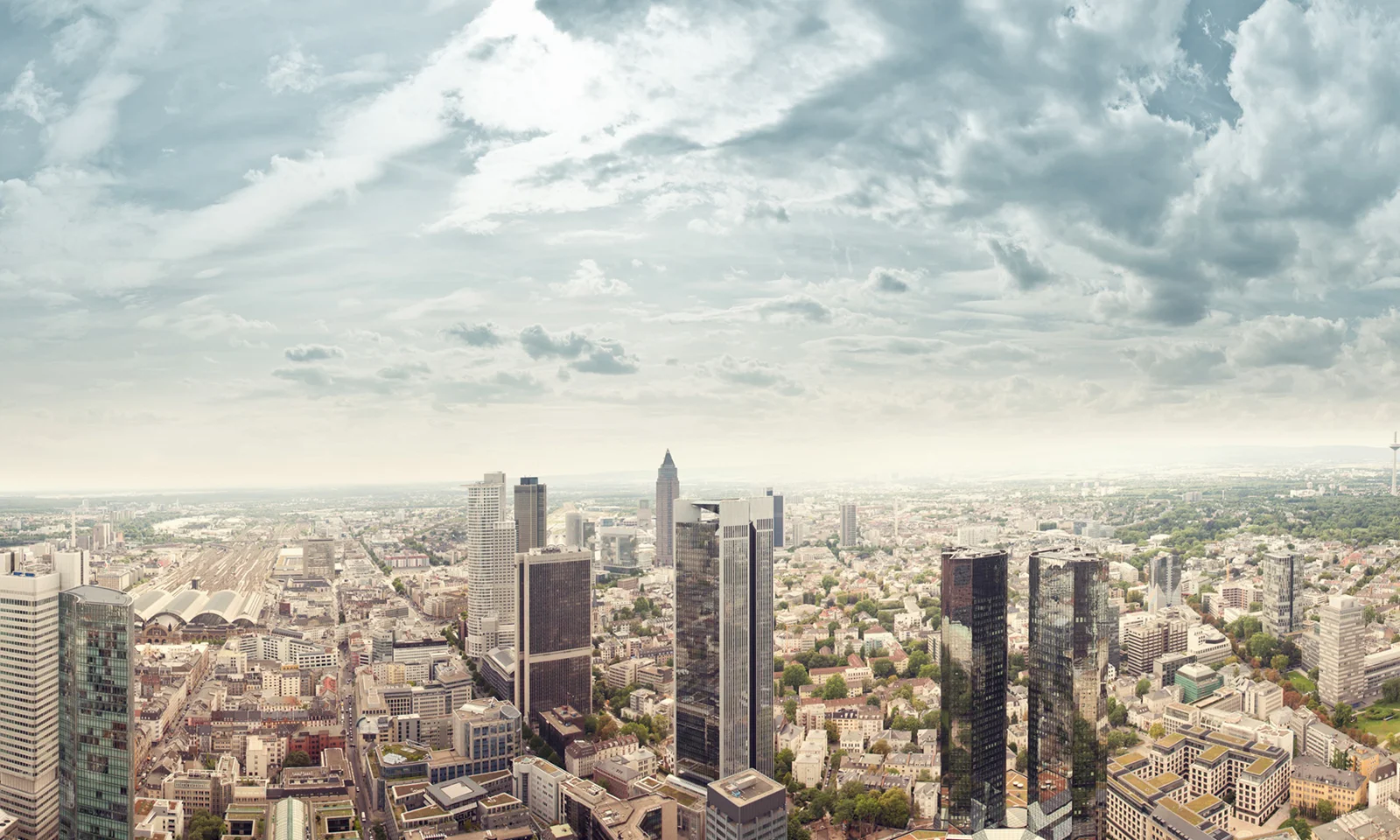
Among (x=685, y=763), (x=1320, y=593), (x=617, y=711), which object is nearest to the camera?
(x=685, y=763)

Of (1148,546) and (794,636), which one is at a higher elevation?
(1148,546)

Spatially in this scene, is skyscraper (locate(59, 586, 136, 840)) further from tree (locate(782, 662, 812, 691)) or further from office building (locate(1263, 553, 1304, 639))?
office building (locate(1263, 553, 1304, 639))

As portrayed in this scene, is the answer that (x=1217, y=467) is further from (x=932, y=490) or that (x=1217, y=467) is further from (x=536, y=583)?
(x=536, y=583)

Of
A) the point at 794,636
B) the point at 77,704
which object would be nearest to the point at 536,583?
the point at 794,636

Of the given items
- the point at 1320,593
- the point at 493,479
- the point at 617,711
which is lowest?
the point at 617,711

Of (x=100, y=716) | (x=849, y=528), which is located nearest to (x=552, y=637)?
(x=100, y=716)

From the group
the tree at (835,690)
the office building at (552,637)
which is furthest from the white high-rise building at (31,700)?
the tree at (835,690)
